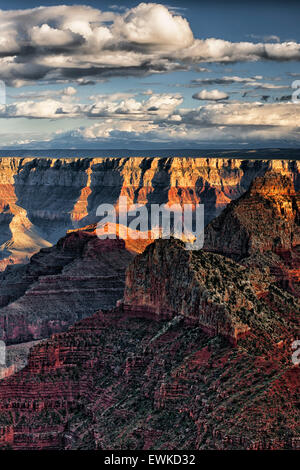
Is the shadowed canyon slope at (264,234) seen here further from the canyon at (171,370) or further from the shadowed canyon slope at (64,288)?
the shadowed canyon slope at (64,288)

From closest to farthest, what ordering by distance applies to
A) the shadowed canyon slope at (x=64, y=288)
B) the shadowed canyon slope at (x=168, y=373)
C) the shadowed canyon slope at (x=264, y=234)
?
the shadowed canyon slope at (x=168, y=373) < the shadowed canyon slope at (x=264, y=234) < the shadowed canyon slope at (x=64, y=288)

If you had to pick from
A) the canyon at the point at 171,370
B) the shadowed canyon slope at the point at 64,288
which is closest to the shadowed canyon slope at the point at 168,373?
the canyon at the point at 171,370

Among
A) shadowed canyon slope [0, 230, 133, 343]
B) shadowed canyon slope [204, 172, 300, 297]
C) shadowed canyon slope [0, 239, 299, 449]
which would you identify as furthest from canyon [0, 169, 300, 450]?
shadowed canyon slope [0, 230, 133, 343]

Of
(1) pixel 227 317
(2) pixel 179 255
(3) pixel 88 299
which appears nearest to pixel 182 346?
(1) pixel 227 317

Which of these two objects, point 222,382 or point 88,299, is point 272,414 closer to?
point 222,382

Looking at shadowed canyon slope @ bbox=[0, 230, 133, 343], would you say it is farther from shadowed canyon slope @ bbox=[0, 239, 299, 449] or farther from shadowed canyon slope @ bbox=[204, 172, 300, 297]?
shadowed canyon slope @ bbox=[0, 239, 299, 449]

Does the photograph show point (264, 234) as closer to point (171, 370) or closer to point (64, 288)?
point (64, 288)
